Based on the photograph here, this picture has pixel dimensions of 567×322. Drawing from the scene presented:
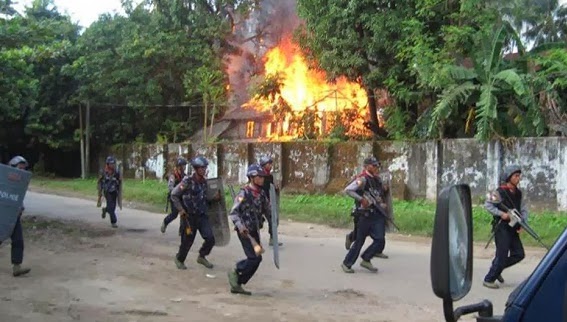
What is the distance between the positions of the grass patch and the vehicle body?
8641 mm

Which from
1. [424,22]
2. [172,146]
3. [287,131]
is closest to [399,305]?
[424,22]

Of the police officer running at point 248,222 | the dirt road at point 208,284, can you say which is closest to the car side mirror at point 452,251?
the dirt road at point 208,284

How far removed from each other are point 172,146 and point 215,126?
4950 mm

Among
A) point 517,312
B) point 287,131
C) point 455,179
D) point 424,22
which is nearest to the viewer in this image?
point 517,312

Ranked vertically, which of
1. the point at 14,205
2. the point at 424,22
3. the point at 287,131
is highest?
the point at 424,22

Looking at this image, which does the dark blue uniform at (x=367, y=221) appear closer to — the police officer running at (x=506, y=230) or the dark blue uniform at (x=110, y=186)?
the police officer running at (x=506, y=230)

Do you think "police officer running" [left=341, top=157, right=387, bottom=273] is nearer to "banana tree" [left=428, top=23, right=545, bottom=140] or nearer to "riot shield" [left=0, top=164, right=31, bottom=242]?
"riot shield" [left=0, top=164, right=31, bottom=242]

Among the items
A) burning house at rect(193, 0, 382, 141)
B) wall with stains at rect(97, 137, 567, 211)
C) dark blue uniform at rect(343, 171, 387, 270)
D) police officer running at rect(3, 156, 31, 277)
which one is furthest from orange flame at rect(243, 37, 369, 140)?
police officer running at rect(3, 156, 31, 277)

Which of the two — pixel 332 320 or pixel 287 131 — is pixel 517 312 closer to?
pixel 332 320

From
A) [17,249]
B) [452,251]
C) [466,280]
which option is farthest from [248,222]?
[452,251]

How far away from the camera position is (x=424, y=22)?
19141 mm

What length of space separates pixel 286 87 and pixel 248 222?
21.0 meters

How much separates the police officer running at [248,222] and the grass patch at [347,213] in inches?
205

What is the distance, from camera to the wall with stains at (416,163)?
50.2 feet
